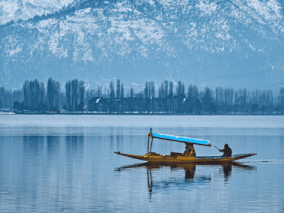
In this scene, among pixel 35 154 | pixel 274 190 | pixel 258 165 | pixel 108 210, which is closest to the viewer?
pixel 108 210

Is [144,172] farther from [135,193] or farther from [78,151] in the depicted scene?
[78,151]

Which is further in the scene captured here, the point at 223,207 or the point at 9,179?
the point at 9,179

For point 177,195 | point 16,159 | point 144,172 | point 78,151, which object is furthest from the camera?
point 78,151

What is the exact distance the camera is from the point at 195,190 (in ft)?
112

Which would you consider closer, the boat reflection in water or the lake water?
the lake water

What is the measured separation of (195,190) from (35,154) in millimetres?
27864

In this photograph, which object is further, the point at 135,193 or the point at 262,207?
the point at 135,193

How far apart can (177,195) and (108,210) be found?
561 centimetres

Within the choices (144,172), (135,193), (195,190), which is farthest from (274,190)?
(144,172)

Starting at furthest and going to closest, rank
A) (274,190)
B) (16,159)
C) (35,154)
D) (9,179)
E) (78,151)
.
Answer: (78,151)
(35,154)
(16,159)
(9,179)
(274,190)

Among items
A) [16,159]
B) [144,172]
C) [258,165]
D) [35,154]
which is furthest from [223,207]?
[35,154]

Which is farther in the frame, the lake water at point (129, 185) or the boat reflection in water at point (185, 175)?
the boat reflection in water at point (185, 175)

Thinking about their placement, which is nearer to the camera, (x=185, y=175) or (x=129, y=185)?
(x=129, y=185)

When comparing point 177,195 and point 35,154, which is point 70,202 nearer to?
point 177,195
